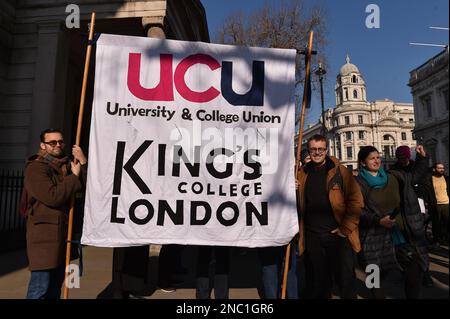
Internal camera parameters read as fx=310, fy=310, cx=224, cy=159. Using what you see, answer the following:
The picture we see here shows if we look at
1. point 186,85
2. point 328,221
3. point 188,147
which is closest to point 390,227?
point 328,221

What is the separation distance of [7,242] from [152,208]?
585cm

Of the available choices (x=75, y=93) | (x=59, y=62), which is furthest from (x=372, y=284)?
(x=75, y=93)

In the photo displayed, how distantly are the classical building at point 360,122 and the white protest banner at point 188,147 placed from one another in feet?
327

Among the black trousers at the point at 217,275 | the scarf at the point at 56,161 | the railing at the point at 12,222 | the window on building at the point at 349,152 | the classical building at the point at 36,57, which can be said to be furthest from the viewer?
the window on building at the point at 349,152

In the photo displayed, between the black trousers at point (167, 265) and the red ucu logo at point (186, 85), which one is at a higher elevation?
the red ucu logo at point (186, 85)

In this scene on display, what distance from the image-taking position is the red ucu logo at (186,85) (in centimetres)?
315

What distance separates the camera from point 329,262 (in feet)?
10.6

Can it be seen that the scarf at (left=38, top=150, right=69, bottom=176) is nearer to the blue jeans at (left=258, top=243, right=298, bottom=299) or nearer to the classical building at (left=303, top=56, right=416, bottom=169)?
the blue jeans at (left=258, top=243, right=298, bottom=299)

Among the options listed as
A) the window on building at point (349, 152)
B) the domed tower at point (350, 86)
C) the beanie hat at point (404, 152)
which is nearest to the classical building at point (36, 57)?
the beanie hat at point (404, 152)

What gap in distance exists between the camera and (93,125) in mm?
2998

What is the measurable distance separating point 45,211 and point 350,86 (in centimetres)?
11531

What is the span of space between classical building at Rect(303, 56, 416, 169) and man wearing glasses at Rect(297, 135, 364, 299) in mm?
99529

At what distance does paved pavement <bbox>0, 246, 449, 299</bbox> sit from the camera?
13.4 feet

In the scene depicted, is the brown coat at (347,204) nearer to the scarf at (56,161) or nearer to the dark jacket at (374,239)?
the dark jacket at (374,239)
